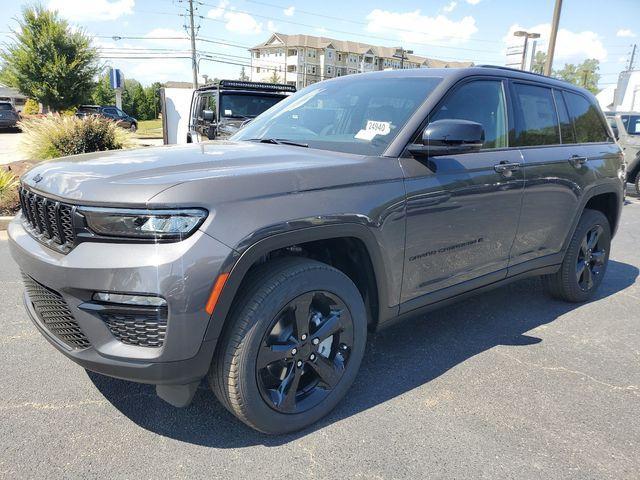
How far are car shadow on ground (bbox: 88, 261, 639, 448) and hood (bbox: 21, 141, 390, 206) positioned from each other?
1.06 m

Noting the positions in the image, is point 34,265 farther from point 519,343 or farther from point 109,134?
point 109,134

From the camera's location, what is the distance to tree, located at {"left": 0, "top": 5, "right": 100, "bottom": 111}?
24.4 m

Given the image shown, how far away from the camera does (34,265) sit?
2232 mm

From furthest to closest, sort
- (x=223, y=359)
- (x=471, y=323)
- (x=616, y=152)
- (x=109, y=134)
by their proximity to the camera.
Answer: (x=109, y=134), (x=616, y=152), (x=471, y=323), (x=223, y=359)

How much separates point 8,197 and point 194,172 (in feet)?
20.6

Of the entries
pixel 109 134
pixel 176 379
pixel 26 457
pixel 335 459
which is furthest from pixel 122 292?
pixel 109 134

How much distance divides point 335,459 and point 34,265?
5.33 ft

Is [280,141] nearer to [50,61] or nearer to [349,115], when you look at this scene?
[349,115]

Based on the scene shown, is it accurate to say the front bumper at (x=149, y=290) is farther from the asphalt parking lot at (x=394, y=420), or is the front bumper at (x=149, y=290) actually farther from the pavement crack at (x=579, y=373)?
the pavement crack at (x=579, y=373)

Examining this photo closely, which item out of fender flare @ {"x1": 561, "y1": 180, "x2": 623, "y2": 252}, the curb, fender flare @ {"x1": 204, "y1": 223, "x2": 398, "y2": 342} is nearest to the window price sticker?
fender flare @ {"x1": 204, "y1": 223, "x2": 398, "y2": 342}

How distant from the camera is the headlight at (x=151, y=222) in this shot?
6.36ft

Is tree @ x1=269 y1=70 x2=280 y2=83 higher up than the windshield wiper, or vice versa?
tree @ x1=269 y1=70 x2=280 y2=83

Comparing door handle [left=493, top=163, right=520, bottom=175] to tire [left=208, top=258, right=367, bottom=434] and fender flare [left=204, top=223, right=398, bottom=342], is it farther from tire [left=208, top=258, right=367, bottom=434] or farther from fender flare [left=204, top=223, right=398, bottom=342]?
tire [left=208, top=258, right=367, bottom=434]

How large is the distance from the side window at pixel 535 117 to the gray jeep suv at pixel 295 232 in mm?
17
